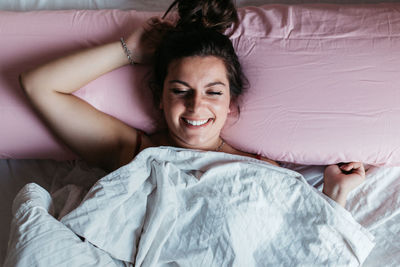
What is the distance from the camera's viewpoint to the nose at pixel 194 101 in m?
0.93

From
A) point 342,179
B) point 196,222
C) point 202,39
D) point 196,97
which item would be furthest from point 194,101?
point 342,179

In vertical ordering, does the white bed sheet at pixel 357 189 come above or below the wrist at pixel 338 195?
below

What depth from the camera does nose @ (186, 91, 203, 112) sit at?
36.6 inches

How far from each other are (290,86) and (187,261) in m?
0.58

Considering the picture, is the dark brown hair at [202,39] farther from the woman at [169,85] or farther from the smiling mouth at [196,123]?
the smiling mouth at [196,123]

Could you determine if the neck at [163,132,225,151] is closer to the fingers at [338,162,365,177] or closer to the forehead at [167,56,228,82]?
the forehead at [167,56,228,82]

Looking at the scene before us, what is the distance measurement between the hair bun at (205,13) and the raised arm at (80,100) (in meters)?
0.13

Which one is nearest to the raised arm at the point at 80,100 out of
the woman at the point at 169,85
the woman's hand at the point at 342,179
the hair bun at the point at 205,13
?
the woman at the point at 169,85

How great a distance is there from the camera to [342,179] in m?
1.00

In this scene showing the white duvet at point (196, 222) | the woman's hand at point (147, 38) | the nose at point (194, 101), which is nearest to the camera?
the white duvet at point (196, 222)

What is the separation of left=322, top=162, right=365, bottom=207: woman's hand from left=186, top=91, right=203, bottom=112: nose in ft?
1.48

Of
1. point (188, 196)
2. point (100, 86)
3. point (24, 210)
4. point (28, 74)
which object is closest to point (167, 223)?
point (188, 196)

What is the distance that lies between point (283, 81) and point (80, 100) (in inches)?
24.2

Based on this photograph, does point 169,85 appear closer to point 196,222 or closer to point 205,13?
point 205,13
